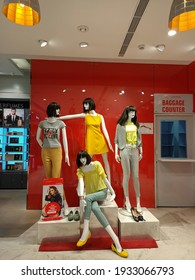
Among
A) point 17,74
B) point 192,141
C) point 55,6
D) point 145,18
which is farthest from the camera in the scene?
point 17,74

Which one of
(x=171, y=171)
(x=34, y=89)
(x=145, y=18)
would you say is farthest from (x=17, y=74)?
(x=171, y=171)

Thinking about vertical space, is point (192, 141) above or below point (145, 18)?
below

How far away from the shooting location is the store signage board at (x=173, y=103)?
4891 millimetres

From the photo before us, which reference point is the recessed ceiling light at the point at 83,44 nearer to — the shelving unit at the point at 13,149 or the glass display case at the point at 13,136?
the glass display case at the point at 13,136

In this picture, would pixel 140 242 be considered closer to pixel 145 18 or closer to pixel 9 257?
pixel 9 257

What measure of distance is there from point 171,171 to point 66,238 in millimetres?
2969

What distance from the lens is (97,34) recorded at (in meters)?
3.64

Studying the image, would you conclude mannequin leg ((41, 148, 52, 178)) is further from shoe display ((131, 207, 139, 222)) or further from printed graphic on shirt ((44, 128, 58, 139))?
shoe display ((131, 207, 139, 222))

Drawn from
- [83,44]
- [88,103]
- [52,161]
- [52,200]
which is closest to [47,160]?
[52,161]

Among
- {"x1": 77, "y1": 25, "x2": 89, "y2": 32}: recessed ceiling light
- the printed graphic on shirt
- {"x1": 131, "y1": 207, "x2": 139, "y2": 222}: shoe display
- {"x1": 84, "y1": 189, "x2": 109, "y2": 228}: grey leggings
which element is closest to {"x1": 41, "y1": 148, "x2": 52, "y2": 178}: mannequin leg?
the printed graphic on shirt

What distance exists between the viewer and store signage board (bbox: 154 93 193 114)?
489cm

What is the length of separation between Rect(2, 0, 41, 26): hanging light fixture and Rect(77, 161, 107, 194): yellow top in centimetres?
191

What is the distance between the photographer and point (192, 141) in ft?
16.5

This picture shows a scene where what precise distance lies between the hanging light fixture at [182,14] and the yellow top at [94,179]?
6.34ft
